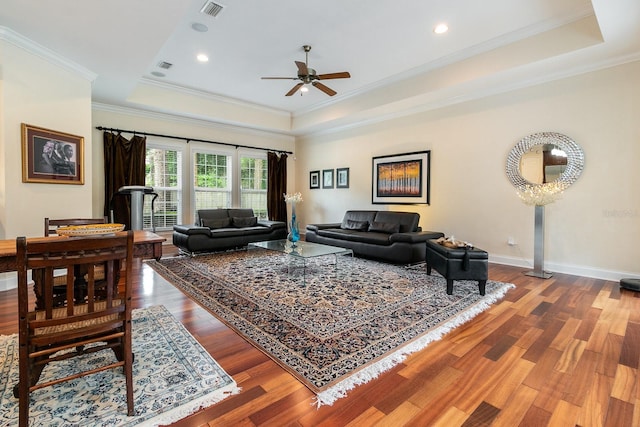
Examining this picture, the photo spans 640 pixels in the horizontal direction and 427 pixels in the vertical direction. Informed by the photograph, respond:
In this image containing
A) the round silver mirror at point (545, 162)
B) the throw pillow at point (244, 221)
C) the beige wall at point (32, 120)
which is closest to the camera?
the beige wall at point (32, 120)

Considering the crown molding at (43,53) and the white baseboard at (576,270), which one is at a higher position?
the crown molding at (43,53)

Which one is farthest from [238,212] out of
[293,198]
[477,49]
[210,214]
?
[477,49]

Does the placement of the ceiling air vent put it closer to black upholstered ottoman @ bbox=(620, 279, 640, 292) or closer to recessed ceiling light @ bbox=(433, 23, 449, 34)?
recessed ceiling light @ bbox=(433, 23, 449, 34)

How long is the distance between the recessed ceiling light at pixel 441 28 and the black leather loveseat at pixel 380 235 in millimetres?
2766

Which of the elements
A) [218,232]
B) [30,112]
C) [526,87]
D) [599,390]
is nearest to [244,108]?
[218,232]

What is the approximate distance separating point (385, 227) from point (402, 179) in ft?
4.14

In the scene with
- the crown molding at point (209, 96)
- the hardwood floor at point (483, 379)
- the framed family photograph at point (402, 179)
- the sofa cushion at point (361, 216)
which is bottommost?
the hardwood floor at point (483, 379)

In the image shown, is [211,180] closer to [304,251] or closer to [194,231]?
[194,231]

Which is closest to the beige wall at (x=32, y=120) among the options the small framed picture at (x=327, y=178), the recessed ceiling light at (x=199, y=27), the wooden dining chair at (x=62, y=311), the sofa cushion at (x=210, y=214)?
the recessed ceiling light at (x=199, y=27)

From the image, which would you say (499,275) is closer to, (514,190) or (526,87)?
(514,190)

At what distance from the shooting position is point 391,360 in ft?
6.57

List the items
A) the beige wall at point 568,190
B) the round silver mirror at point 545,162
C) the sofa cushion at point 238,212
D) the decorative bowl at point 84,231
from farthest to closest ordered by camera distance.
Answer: the sofa cushion at point 238,212
the round silver mirror at point 545,162
the beige wall at point 568,190
the decorative bowl at point 84,231

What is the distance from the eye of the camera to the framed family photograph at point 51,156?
11.7 ft

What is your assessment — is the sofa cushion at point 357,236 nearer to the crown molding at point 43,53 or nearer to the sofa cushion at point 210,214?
the sofa cushion at point 210,214
